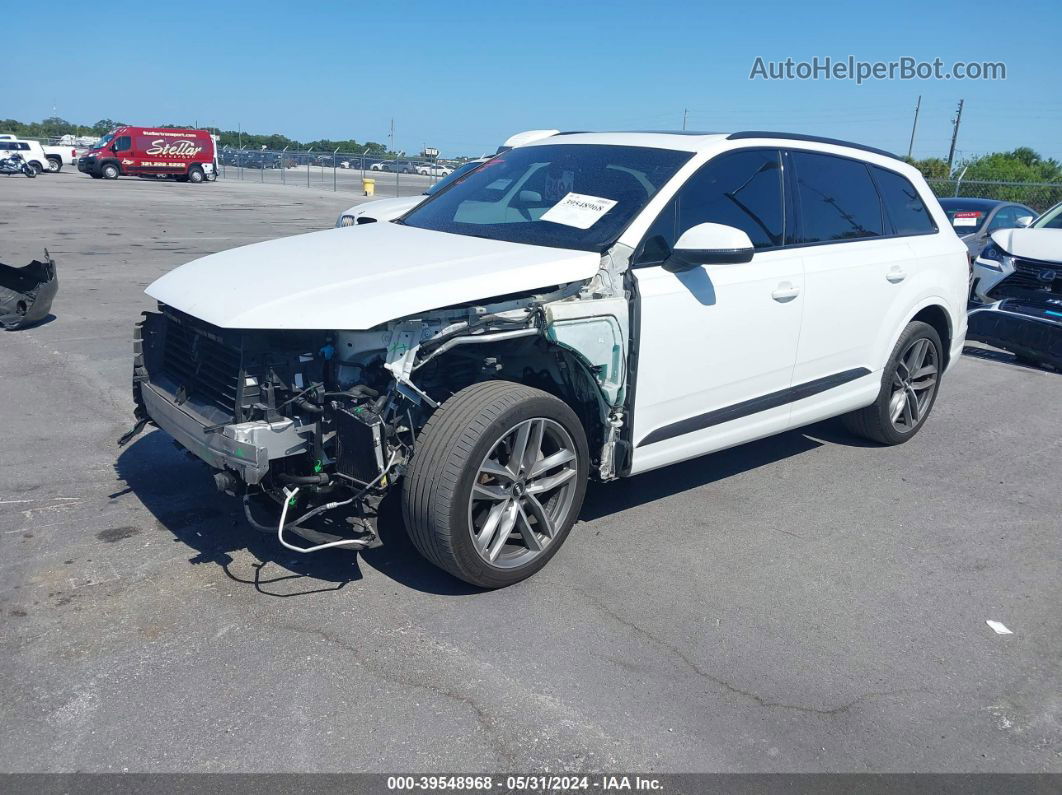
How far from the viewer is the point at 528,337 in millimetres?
4012

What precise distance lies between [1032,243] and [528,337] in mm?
6985

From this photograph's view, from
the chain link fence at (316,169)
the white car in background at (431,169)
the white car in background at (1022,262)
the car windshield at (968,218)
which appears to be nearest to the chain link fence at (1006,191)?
the car windshield at (968,218)

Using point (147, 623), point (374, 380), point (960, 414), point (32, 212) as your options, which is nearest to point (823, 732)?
point (374, 380)

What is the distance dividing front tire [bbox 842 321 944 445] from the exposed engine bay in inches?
97.3

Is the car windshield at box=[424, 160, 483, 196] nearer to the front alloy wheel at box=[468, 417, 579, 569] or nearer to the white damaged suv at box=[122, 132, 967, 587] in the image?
the white damaged suv at box=[122, 132, 967, 587]

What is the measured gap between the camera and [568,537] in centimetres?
454

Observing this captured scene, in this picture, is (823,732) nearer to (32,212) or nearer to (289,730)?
(289,730)

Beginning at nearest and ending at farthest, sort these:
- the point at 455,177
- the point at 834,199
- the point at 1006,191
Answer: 1. the point at 834,199
2. the point at 455,177
3. the point at 1006,191

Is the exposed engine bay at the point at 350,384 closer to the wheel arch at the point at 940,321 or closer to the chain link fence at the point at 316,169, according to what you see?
the wheel arch at the point at 940,321

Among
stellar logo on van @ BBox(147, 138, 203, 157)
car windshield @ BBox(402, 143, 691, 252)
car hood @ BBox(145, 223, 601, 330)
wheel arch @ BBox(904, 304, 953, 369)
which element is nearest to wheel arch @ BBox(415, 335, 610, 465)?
car hood @ BBox(145, 223, 601, 330)

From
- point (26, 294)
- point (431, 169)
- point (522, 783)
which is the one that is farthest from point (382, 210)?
point (431, 169)

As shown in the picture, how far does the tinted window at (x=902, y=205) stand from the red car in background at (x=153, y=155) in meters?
44.2

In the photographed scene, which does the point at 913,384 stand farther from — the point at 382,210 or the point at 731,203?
the point at 382,210

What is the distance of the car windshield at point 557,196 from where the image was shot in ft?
14.4
